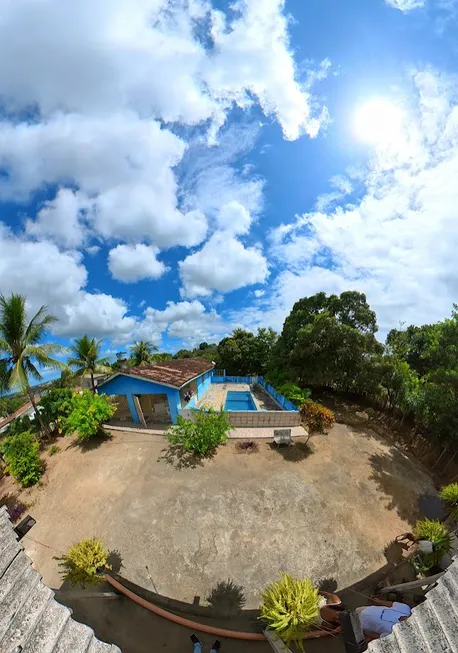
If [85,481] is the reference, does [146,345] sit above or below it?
above

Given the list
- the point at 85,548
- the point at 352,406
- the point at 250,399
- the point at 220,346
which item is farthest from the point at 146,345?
the point at 85,548

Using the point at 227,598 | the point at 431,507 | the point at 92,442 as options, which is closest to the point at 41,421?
the point at 92,442

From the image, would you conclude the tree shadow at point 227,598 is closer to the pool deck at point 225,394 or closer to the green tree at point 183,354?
the pool deck at point 225,394

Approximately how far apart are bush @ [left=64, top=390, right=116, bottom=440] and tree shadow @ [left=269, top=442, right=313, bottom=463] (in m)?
9.52

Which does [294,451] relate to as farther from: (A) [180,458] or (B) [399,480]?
(A) [180,458]

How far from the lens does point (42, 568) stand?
7801mm

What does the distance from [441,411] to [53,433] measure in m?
21.9

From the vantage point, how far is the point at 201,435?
40.5ft

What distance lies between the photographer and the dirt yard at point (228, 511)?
750 centimetres

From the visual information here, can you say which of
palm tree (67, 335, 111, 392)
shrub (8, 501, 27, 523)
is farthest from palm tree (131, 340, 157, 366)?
shrub (8, 501, 27, 523)

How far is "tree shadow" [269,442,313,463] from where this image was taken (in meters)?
12.3

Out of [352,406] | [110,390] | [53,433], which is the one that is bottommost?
[352,406]

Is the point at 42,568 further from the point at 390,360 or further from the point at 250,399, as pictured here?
the point at 390,360

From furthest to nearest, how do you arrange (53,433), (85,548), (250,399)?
(250,399) < (53,433) < (85,548)
